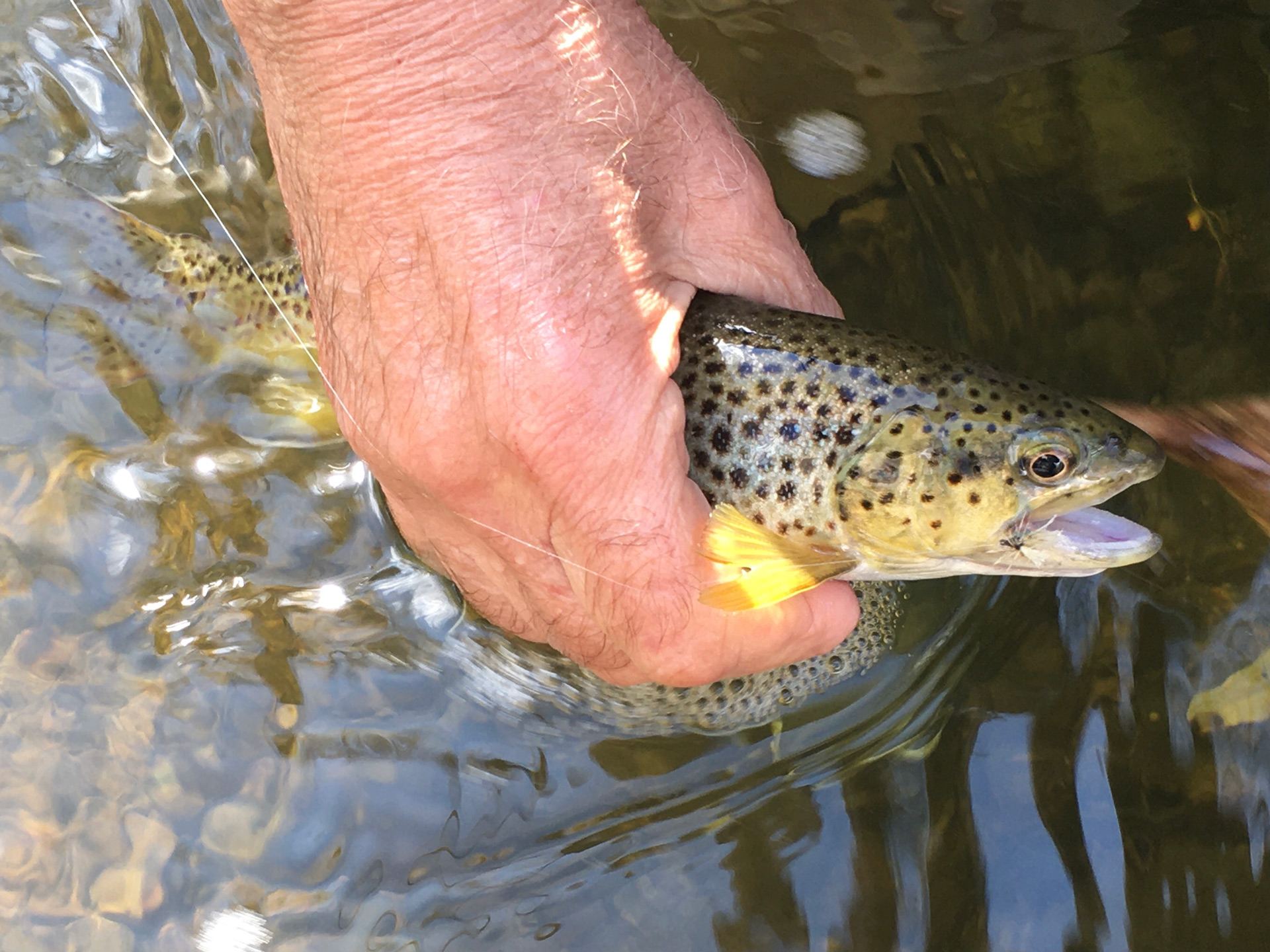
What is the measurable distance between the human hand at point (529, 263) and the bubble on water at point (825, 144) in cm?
119

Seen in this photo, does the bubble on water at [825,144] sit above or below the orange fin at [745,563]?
above

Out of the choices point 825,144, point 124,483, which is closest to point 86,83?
point 124,483

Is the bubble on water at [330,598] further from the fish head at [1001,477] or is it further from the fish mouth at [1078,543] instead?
the fish mouth at [1078,543]

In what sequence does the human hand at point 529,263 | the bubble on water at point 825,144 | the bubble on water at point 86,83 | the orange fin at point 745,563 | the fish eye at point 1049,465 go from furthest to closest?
the bubble on water at point 86,83 < the bubble on water at point 825,144 < the fish eye at point 1049,465 < the orange fin at point 745,563 < the human hand at point 529,263

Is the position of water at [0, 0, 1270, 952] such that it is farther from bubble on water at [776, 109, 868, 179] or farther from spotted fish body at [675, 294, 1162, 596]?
spotted fish body at [675, 294, 1162, 596]

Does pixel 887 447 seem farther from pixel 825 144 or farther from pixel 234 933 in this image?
pixel 234 933

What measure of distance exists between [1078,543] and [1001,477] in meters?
0.18

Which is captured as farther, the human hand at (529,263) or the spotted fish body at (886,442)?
the spotted fish body at (886,442)

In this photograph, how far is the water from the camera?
2379 millimetres

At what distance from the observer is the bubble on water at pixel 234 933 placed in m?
2.40

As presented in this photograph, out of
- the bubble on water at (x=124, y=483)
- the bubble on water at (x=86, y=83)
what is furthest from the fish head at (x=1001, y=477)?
the bubble on water at (x=86, y=83)

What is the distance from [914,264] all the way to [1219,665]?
4.21ft

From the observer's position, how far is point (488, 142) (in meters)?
1.61

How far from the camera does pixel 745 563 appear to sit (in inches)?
68.9
